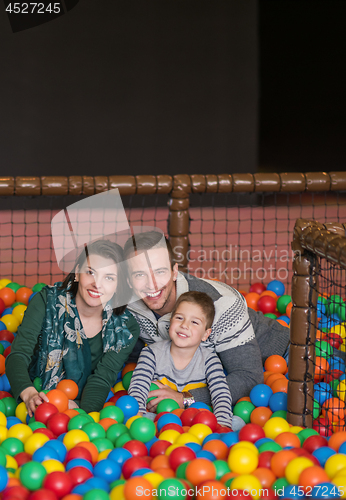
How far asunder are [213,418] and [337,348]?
38.4 inches

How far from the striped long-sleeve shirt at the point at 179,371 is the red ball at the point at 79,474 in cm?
53

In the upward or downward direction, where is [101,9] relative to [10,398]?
upward

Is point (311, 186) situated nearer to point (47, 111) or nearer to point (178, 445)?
point (178, 445)

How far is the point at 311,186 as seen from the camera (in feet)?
8.61

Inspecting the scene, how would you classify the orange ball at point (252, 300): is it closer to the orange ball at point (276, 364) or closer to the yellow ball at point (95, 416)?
the orange ball at point (276, 364)

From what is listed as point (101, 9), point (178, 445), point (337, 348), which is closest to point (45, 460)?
point (178, 445)

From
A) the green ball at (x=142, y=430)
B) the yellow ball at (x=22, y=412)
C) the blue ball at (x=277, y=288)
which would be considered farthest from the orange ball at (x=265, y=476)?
the blue ball at (x=277, y=288)

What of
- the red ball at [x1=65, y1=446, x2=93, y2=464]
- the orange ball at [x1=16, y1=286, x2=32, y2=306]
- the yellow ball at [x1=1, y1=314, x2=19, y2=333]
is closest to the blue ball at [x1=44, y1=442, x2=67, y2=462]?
the red ball at [x1=65, y1=446, x2=93, y2=464]

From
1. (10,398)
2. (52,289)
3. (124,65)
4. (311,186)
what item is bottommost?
(10,398)

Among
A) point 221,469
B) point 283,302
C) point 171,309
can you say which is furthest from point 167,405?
point 283,302

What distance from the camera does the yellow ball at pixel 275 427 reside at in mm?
1511

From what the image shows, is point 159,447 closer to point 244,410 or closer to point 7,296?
point 244,410

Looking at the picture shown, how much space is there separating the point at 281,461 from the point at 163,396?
596 mm

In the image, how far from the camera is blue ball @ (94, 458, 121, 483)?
4.12 ft
